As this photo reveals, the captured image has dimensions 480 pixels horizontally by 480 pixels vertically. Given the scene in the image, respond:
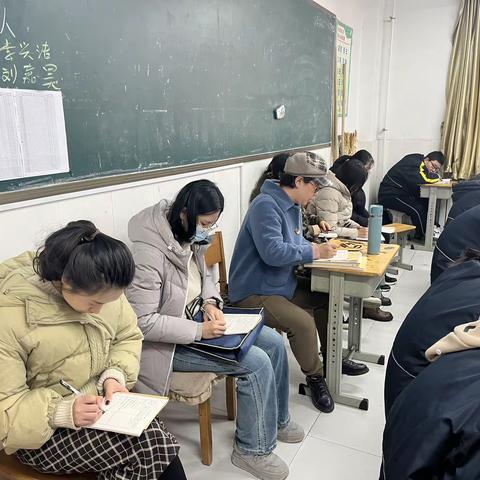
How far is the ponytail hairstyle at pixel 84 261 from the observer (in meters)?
1.15

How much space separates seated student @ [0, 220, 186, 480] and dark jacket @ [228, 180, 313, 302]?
100 cm

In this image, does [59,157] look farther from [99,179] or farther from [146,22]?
[146,22]

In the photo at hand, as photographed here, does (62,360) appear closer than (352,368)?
Yes

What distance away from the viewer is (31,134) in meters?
1.54

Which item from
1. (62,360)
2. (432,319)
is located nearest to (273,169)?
(432,319)

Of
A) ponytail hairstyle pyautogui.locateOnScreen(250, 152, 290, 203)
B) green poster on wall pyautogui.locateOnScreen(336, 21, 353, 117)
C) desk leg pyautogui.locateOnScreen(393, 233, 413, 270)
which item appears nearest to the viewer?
ponytail hairstyle pyautogui.locateOnScreen(250, 152, 290, 203)

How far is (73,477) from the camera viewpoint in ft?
4.09

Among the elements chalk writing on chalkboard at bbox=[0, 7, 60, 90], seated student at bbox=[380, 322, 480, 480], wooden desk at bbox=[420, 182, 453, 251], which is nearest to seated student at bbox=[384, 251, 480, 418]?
seated student at bbox=[380, 322, 480, 480]

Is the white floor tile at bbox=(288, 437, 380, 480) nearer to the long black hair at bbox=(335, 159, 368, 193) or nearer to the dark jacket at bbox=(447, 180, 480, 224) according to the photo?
the dark jacket at bbox=(447, 180, 480, 224)

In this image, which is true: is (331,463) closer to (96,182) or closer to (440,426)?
(440,426)

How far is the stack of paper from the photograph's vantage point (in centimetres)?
215

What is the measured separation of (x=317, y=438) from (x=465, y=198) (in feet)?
6.58

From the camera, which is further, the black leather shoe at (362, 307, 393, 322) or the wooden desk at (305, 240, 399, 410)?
the black leather shoe at (362, 307, 393, 322)

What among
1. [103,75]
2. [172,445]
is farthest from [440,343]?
[103,75]
